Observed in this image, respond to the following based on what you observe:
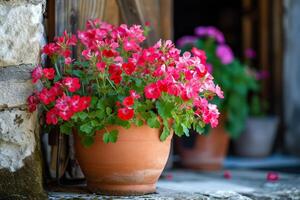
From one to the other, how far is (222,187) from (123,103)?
1098 mm

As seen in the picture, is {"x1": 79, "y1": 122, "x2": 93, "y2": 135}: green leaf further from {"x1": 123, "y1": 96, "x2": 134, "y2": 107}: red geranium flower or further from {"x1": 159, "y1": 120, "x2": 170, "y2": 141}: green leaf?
{"x1": 159, "y1": 120, "x2": 170, "y2": 141}: green leaf

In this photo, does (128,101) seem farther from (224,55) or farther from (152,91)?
(224,55)

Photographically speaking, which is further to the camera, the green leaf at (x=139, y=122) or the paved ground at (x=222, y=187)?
the paved ground at (x=222, y=187)

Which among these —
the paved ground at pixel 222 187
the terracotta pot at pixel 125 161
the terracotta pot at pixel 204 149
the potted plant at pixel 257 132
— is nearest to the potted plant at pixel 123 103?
the terracotta pot at pixel 125 161

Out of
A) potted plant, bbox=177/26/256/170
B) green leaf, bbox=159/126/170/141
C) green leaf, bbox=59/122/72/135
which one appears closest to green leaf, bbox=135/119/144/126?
green leaf, bbox=159/126/170/141

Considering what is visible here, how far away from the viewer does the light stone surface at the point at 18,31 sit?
233 centimetres

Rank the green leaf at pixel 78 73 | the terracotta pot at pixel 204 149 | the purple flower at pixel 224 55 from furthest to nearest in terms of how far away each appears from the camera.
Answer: the terracotta pot at pixel 204 149
the purple flower at pixel 224 55
the green leaf at pixel 78 73

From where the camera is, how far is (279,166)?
447 cm

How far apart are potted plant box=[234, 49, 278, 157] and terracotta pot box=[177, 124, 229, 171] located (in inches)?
27.2

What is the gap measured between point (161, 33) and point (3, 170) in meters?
1.54

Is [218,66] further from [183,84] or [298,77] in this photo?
[183,84]

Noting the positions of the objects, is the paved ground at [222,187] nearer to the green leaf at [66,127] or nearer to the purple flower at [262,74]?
the green leaf at [66,127]

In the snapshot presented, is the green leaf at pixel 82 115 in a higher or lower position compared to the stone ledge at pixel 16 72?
lower

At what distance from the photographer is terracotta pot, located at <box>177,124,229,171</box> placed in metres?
4.21
